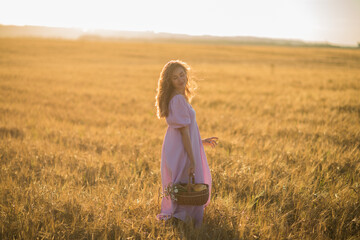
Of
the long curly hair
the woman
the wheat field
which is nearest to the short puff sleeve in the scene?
the woman

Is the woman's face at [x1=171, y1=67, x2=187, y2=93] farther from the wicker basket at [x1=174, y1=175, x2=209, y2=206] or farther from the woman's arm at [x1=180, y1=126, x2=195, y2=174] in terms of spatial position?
the wicker basket at [x1=174, y1=175, x2=209, y2=206]

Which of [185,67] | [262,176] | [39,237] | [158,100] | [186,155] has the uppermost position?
[185,67]

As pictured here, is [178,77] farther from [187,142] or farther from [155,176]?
[155,176]

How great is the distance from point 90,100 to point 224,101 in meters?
5.08

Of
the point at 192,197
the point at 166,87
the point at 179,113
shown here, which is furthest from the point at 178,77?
the point at 192,197

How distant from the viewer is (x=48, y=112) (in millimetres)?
7477

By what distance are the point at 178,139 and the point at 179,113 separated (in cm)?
29

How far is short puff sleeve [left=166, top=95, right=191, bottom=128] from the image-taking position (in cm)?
243

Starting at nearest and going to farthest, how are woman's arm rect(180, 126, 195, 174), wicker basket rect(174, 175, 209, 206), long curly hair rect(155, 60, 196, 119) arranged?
wicker basket rect(174, 175, 209, 206) < woman's arm rect(180, 126, 195, 174) < long curly hair rect(155, 60, 196, 119)

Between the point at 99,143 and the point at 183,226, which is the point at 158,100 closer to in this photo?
the point at 183,226

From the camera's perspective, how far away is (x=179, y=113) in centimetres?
245

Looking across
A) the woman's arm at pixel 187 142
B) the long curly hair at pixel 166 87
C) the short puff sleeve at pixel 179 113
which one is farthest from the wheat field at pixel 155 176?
the woman's arm at pixel 187 142

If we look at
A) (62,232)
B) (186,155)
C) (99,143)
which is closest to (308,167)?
(186,155)

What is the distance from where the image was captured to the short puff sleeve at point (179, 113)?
7.96 feet
